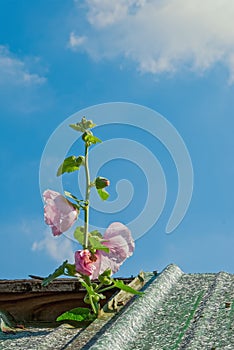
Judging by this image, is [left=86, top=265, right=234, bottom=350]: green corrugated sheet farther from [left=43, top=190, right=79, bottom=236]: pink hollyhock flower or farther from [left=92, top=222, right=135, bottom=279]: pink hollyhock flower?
[left=43, top=190, right=79, bottom=236]: pink hollyhock flower

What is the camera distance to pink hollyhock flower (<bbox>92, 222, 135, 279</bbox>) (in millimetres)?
1895

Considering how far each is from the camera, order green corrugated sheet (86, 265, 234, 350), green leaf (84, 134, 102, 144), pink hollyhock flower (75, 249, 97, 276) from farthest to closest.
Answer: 1. green leaf (84, 134, 102, 144)
2. pink hollyhock flower (75, 249, 97, 276)
3. green corrugated sheet (86, 265, 234, 350)

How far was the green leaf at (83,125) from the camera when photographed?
1978 mm

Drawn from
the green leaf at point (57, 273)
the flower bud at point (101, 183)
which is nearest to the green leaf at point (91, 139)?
the flower bud at point (101, 183)

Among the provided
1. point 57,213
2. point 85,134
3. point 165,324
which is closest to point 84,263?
point 57,213

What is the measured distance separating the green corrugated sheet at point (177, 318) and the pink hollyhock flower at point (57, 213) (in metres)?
0.32

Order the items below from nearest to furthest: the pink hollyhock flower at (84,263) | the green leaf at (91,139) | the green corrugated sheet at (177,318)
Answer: the green corrugated sheet at (177,318)
the pink hollyhock flower at (84,263)
the green leaf at (91,139)

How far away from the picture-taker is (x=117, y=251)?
1.91 metres

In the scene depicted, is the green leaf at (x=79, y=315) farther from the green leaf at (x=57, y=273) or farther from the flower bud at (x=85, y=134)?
the flower bud at (x=85, y=134)

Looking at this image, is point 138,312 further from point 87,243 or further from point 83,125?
point 83,125

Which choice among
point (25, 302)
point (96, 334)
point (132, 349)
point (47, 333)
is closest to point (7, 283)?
point (25, 302)

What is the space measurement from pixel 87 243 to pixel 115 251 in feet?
0.30

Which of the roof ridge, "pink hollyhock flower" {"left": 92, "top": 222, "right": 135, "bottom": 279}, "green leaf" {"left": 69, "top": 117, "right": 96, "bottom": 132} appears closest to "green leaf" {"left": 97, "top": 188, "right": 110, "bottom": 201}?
"pink hollyhock flower" {"left": 92, "top": 222, "right": 135, "bottom": 279}

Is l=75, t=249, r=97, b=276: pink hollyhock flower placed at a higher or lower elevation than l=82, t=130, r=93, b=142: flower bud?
lower
